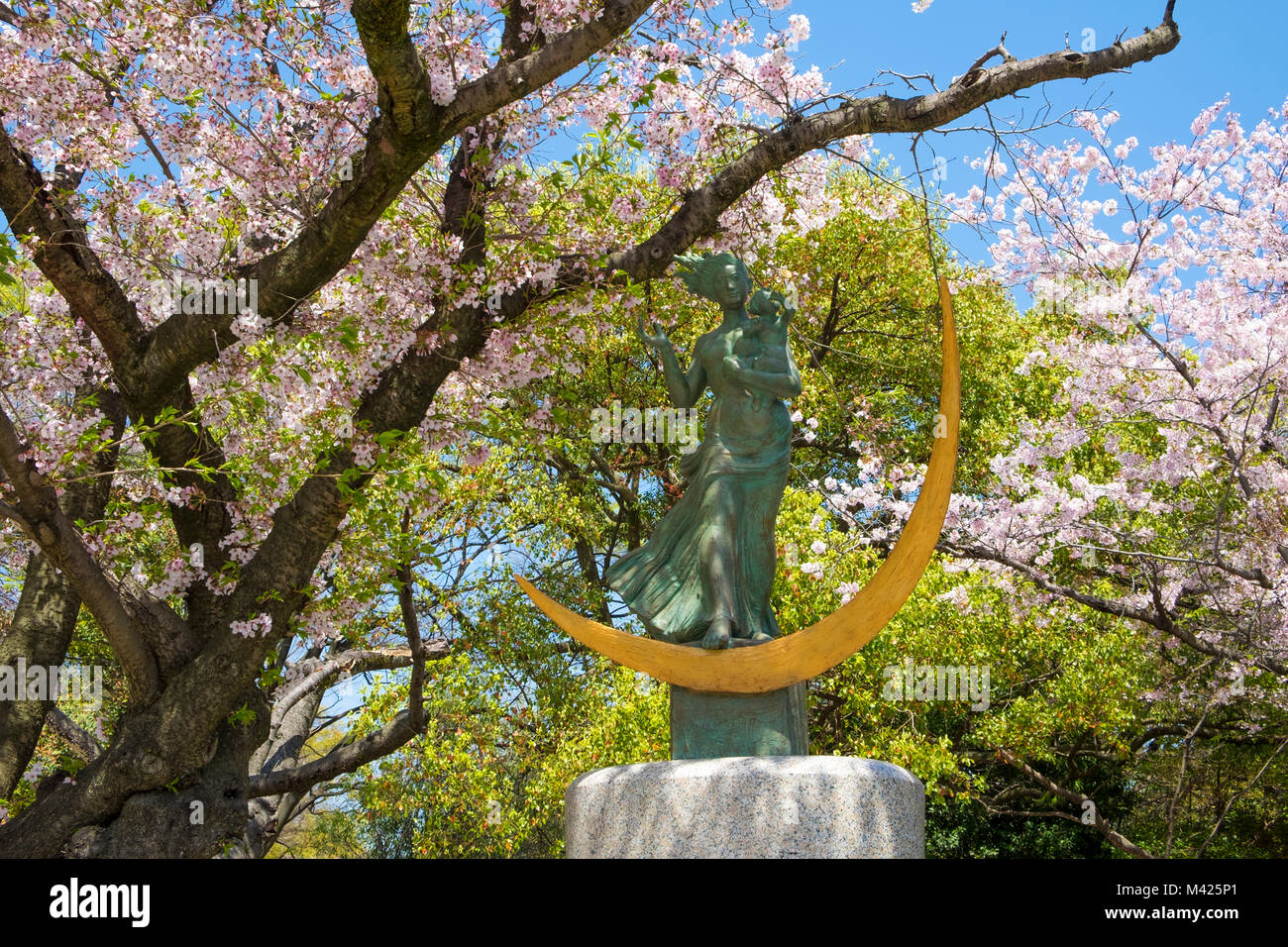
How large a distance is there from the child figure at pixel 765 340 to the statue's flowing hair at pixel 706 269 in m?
0.13

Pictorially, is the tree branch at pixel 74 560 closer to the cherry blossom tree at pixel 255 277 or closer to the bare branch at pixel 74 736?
the cherry blossom tree at pixel 255 277

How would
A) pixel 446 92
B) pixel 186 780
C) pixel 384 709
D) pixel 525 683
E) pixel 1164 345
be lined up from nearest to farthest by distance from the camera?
pixel 446 92
pixel 186 780
pixel 1164 345
pixel 384 709
pixel 525 683

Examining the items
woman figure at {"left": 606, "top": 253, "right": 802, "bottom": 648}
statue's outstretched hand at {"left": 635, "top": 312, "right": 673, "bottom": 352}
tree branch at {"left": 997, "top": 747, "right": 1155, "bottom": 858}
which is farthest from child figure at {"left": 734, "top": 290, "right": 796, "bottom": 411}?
tree branch at {"left": 997, "top": 747, "right": 1155, "bottom": 858}

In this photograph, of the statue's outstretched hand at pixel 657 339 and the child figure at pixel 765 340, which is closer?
the child figure at pixel 765 340

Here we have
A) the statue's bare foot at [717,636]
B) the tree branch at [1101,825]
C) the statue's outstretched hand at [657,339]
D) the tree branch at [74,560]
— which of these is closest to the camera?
the statue's bare foot at [717,636]

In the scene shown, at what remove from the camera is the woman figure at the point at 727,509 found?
555 centimetres

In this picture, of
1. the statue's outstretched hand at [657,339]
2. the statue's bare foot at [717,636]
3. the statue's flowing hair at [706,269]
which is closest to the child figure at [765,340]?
the statue's flowing hair at [706,269]

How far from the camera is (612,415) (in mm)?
12719

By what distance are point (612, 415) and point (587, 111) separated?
5512mm

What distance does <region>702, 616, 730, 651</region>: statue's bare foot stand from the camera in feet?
17.3

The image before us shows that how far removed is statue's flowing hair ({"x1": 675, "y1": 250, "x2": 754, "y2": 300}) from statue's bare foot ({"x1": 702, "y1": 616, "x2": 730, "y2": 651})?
1.79 meters

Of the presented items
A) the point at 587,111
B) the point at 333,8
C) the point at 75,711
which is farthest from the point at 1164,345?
the point at 75,711

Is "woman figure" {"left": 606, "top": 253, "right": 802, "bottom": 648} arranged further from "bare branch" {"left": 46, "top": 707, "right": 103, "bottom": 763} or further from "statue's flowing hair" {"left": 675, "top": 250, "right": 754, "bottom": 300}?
"bare branch" {"left": 46, "top": 707, "right": 103, "bottom": 763}

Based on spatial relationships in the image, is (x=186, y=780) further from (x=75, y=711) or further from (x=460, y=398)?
(x=75, y=711)
